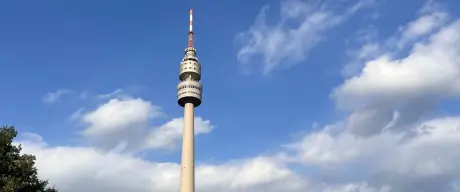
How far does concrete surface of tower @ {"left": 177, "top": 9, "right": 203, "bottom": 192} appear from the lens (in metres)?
137

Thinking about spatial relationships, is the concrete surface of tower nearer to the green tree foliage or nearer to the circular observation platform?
the circular observation platform

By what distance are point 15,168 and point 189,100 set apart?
8140 centimetres

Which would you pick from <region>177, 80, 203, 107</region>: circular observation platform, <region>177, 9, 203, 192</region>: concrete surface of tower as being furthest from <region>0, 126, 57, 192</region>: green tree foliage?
<region>177, 80, 203, 107</region>: circular observation platform

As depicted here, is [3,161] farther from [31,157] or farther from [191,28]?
[191,28]

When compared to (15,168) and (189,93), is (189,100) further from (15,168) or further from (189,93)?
(15,168)

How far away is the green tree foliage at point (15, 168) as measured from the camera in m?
65.9

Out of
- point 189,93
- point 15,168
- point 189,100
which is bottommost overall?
point 15,168

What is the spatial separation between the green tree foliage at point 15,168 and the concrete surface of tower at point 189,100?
68018 millimetres

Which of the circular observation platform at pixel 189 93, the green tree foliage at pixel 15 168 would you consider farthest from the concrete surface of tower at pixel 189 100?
the green tree foliage at pixel 15 168

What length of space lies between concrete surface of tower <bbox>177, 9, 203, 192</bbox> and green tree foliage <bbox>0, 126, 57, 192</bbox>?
68.0 metres

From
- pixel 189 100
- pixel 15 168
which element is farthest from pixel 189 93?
pixel 15 168

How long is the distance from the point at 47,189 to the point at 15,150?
708 centimetres

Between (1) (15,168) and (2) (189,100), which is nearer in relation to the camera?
(1) (15,168)

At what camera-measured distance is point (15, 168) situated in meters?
67.1
